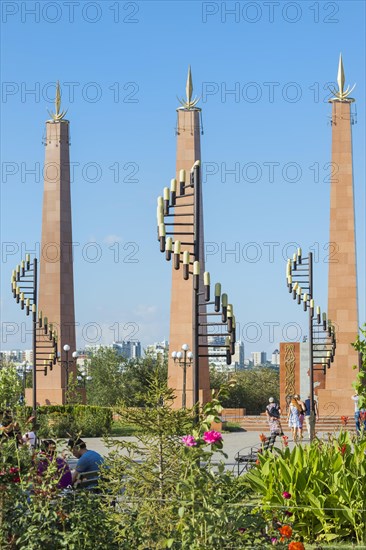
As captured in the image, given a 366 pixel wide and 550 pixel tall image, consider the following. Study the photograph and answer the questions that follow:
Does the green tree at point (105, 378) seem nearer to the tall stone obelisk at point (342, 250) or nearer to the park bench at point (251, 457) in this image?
the tall stone obelisk at point (342, 250)

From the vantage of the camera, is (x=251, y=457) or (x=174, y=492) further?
(x=251, y=457)

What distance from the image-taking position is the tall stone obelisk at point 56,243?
41.7m

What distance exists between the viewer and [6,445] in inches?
327

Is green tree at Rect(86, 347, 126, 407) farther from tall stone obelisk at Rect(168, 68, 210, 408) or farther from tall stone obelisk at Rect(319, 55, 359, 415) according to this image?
tall stone obelisk at Rect(319, 55, 359, 415)

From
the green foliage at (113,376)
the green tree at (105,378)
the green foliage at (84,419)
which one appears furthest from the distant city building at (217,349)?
the green tree at (105,378)

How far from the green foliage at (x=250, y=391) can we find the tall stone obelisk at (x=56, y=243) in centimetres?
1258

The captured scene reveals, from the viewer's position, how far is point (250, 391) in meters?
54.4

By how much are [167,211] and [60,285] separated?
27948mm

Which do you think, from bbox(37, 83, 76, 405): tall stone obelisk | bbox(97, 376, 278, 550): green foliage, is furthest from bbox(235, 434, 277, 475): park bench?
bbox(37, 83, 76, 405): tall stone obelisk

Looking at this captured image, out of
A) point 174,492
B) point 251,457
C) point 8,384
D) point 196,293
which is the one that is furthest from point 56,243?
point 174,492

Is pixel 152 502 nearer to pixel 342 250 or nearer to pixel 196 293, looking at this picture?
pixel 196 293

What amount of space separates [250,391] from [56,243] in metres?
17.3

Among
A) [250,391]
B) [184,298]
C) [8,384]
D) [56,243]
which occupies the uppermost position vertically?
[56,243]

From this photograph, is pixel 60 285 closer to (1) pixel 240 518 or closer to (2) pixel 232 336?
(2) pixel 232 336
